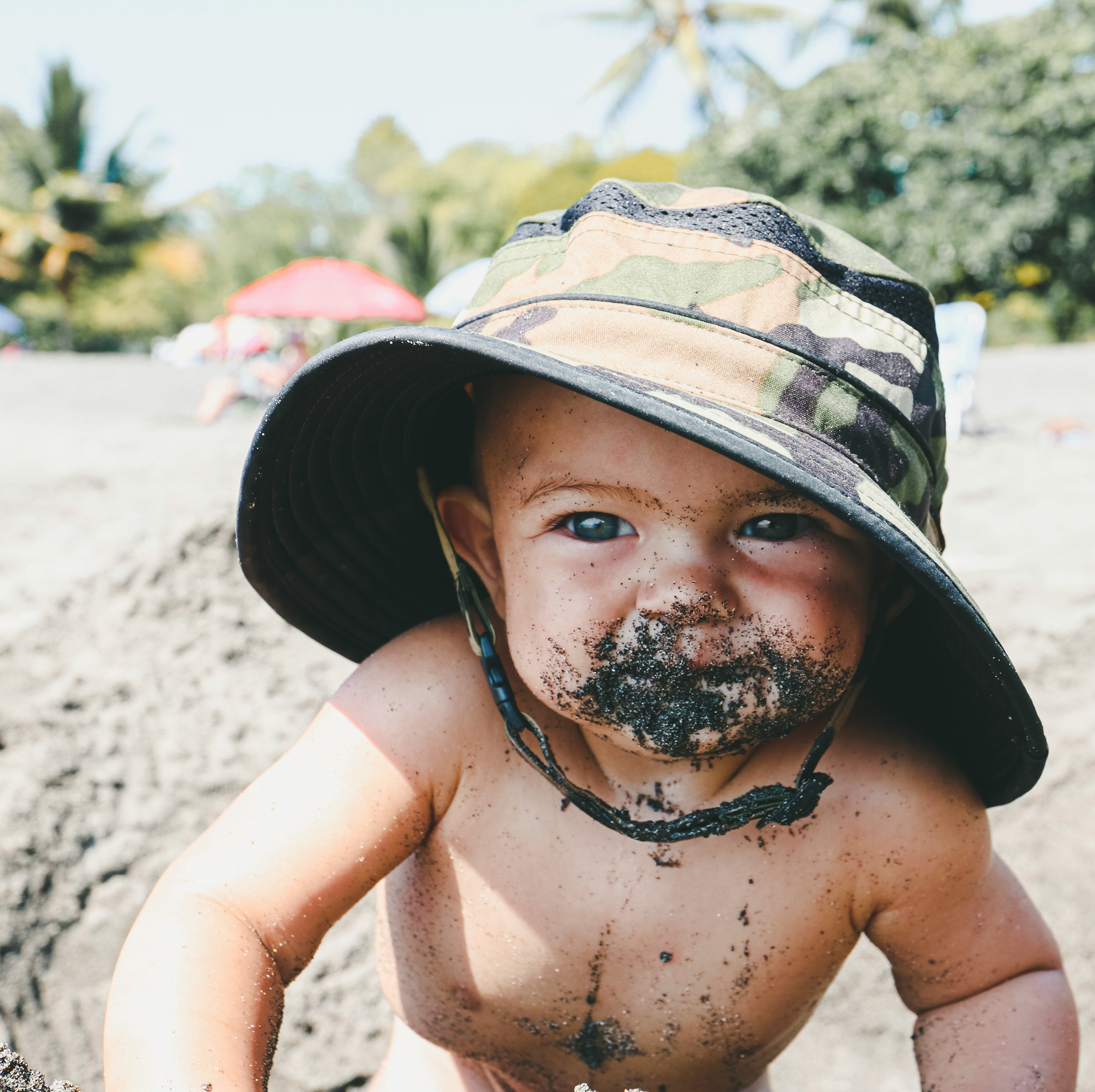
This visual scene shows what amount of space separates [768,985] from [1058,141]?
14201 mm

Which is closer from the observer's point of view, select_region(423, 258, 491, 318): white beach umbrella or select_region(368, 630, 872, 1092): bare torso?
select_region(368, 630, 872, 1092): bare torso

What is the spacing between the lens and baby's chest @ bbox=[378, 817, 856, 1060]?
117cm

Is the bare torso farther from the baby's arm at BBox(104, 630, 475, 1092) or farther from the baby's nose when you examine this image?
the baby's nose

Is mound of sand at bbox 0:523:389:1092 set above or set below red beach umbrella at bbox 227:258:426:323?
above

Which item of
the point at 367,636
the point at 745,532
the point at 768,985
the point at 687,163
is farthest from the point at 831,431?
the point at 687,163

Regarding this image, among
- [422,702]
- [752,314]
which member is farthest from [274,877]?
[752,314]

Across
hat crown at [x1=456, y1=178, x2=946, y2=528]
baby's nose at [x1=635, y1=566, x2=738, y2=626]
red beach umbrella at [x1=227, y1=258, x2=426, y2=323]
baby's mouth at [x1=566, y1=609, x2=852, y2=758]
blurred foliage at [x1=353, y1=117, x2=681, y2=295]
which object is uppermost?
hat crown at [x1=456, y1=178, x2=946, y2=528]

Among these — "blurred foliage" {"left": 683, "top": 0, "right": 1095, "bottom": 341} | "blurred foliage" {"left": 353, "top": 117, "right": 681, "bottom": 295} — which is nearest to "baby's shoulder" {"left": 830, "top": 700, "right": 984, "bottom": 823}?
"blurred foliage" {"left": 353, "top": 117, "right": 681, "bottom": 295}

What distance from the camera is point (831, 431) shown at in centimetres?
96

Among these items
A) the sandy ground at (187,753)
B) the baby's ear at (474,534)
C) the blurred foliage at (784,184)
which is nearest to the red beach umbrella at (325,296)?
the blurred foliage at (784,184)

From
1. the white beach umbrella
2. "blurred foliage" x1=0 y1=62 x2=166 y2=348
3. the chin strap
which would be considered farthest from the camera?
"blurred foliage" x1=0 y1=62 x2=166 y2=348

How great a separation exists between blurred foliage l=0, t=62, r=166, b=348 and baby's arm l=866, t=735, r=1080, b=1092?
29.5 m

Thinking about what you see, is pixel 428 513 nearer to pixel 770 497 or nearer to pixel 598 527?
pixel 598 527

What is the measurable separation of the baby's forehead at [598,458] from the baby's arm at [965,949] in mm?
490
